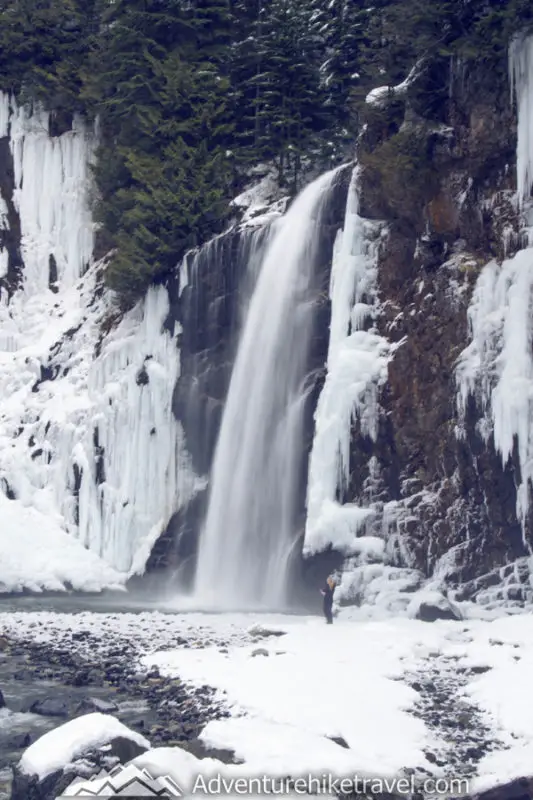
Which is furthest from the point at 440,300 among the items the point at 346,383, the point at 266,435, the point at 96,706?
the point at 96,706

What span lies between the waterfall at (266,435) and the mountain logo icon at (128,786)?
41.7 feet

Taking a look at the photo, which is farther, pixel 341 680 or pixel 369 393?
pixel 369 393

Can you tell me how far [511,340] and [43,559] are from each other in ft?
43.8


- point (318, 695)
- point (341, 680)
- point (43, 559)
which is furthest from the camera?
point (43, 559)

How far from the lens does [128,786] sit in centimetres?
780

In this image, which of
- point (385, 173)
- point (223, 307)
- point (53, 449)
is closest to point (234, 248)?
point (223, 307)

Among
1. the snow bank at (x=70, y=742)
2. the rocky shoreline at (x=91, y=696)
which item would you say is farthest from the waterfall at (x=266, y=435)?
the snow bank at (x=70, y=742)

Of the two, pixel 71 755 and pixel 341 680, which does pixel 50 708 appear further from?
pixel 341 680

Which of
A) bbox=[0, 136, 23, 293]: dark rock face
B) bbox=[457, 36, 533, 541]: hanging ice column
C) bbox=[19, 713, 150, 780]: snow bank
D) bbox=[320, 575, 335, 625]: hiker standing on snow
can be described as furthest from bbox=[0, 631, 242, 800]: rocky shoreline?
bbox=[0, 136, 23, 293]: dark rock face

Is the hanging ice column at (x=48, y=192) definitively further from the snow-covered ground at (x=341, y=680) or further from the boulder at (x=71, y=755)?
the boulder at (x=71, y=755)

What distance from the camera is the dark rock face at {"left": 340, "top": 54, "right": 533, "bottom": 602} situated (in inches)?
734

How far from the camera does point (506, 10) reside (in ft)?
61.9

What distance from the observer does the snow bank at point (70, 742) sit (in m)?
9.30

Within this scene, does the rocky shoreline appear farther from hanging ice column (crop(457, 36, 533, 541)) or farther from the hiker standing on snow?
hanging ice column (crop(457, 36, 533, 541))
